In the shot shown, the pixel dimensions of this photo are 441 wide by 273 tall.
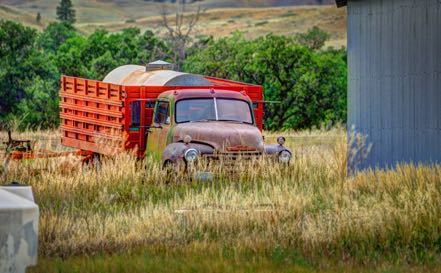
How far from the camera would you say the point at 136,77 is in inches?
1061

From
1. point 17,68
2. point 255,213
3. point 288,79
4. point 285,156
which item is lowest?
point 255,213

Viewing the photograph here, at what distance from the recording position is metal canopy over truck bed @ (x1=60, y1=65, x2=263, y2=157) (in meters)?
23.9

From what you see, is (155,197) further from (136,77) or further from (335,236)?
(136,77)

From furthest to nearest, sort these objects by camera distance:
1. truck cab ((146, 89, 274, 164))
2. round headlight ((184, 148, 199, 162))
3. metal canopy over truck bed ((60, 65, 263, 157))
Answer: metal canopy over truck bed ((60, 65, 263, 157)) < truck cab ((146, 89, 274, 164)) < round headlight ((184, 148, 199, 162))

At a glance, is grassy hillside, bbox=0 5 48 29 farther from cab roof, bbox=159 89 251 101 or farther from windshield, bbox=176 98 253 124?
windshield, bbox=176 98 253 124

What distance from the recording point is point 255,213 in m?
15.6

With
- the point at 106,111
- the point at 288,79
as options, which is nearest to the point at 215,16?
the point at 288,79

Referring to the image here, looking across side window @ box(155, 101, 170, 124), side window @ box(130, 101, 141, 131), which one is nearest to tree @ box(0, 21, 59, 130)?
side window @ box(130, 101, 141, 131)

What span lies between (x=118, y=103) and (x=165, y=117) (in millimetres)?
1558

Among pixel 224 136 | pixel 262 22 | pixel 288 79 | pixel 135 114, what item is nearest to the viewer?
pixel 224 136

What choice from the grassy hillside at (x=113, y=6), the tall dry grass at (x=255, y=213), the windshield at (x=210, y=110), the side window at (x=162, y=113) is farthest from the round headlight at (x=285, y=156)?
the grassy hillside at (x=113, y=6)

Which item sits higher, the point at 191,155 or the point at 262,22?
the point at 262,22

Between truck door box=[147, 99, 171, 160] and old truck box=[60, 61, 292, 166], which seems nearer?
old truck box=[60, 61, 292, 166]

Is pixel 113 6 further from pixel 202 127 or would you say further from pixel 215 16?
pixel 202 127
